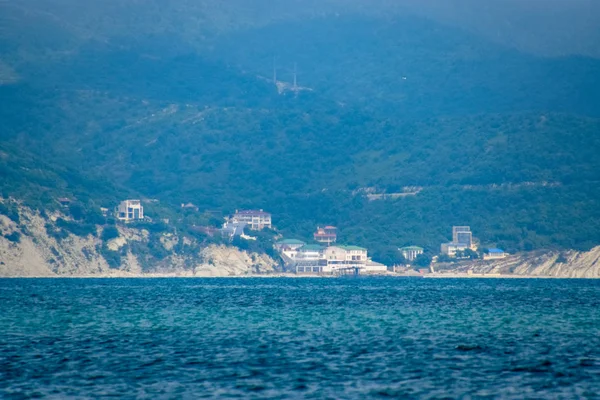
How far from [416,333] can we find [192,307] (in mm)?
36245

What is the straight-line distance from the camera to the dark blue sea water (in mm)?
45344

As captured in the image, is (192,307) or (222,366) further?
(192,307)

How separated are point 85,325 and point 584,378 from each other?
37.8m

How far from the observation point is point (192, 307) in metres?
101

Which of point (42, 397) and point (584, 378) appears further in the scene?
point (584, 378)

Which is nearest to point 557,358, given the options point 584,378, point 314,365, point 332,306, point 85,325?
point 584,378

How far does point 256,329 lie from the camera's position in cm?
7281

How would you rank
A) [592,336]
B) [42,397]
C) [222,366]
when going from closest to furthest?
[42,397]
[222,366]
[592,336]

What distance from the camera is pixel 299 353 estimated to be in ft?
187

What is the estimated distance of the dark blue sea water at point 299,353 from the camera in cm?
4534

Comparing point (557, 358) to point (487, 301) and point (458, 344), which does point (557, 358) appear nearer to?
point (458, 344)

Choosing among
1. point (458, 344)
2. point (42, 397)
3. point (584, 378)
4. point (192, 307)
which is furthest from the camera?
point (192, 307)

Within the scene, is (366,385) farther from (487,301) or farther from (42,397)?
(487,301)

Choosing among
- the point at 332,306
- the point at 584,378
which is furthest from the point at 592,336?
the point at 332,306
